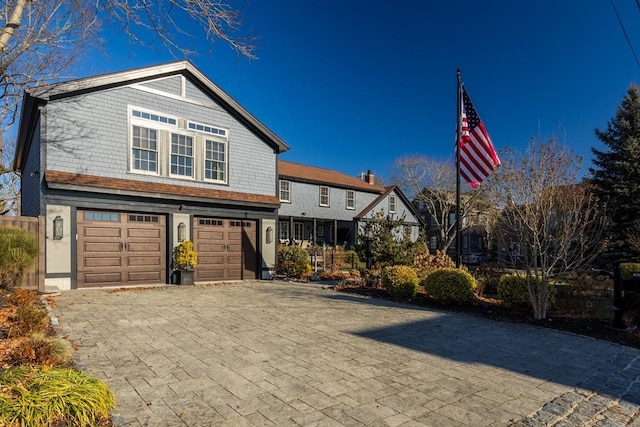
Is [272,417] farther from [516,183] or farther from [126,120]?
[126,120]

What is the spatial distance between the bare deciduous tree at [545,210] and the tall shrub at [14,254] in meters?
10.5

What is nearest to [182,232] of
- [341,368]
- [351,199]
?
[341,368]

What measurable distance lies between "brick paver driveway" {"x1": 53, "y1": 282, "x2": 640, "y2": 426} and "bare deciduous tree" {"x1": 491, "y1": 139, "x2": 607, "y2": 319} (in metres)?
1.43

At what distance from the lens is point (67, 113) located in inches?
435

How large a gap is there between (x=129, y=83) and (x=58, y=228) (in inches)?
191

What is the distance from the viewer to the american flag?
36.8 ft

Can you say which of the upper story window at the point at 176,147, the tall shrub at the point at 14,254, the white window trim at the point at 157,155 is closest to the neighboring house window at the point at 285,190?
the upper story window at the point at 176,147

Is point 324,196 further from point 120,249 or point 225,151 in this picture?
point 120,249

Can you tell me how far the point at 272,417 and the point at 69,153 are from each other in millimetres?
10634

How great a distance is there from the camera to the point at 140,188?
38.8 ft

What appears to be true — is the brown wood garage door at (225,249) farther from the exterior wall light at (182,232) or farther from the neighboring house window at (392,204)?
the neighboring house window at (392,204)

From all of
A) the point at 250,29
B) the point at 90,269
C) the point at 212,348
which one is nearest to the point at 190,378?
the point at 212,348

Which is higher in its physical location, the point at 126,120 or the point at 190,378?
the point at 126,120

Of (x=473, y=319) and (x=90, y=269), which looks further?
(x=90, y=269)
